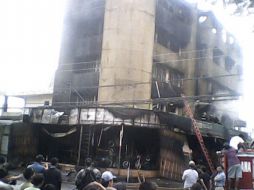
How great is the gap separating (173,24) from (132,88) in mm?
7079

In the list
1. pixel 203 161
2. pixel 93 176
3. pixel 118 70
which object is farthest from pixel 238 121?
pixel 93 176

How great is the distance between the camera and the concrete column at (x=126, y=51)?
73.0ft

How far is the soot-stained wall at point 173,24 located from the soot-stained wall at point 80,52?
158 inches

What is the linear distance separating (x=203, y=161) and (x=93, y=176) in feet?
50.1

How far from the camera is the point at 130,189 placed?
14945 mm

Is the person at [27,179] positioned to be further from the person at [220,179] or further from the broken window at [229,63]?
the broken window at [229,63]

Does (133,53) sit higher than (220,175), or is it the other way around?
(133,53)

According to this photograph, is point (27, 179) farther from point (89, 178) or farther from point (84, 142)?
point (84, 142)

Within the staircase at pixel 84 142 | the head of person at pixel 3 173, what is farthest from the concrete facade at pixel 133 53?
the head of person at pixel 3 173

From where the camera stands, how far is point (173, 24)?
87.4 feet

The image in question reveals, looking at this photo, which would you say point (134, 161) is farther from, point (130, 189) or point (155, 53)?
point (155, 53)

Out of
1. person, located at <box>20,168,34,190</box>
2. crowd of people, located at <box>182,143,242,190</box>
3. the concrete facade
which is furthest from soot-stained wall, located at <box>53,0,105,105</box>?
person, located at <box>20,168,34,190</box>

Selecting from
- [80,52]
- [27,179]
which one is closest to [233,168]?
[27,179]

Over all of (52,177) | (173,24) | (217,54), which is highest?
(173,24)
